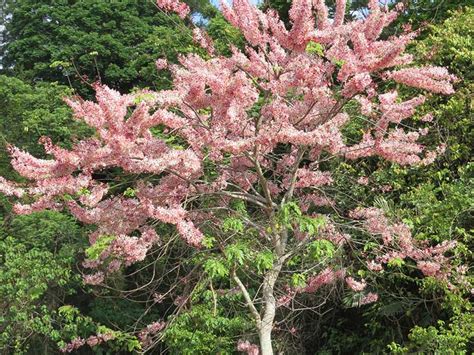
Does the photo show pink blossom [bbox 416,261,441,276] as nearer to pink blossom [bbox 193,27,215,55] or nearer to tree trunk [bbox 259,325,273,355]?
tree trunk [bbox 259,325,273,355]

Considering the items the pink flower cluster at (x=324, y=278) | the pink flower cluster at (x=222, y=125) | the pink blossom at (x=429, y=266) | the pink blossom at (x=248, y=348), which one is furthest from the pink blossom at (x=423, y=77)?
the pink blossom at (x=248, y=348)

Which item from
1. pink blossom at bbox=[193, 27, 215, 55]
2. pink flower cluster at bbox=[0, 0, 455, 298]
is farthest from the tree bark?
pink blossom at bbox=[193, 27, 215, 55]

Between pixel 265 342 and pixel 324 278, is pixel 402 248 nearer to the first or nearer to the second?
pixel 324 278

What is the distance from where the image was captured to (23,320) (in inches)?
298

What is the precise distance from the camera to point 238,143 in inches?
162

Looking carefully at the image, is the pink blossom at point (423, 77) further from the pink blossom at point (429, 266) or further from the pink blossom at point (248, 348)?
the pink blossom at point (248, 348)

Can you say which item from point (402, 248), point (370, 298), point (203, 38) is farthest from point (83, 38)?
point (402, 248)

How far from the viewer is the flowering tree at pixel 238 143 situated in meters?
3.88

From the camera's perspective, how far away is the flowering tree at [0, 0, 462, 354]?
153 inches

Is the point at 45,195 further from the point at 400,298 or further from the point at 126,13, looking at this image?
the point at 126,13

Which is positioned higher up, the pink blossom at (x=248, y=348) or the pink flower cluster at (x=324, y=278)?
the pink flower cluster at (x=324, y=278)

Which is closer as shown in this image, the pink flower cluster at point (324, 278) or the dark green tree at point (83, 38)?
the pink flower cluster at point (324, 278)

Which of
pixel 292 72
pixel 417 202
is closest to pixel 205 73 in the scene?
pixel 292 72

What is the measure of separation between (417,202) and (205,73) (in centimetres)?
295
